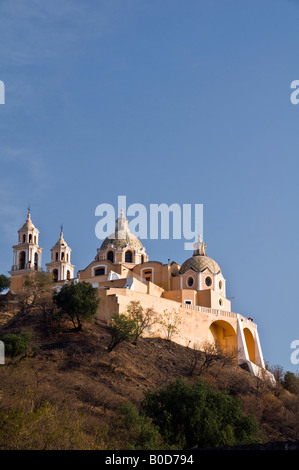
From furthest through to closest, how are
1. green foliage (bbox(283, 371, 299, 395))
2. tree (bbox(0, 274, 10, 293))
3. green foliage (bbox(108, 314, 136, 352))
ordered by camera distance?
tree (bbox(0, 274, 10, 293)), green foliage (bbox(283, 371, 299, 395)), green foliage (bbox(108, 314, 136, 352))

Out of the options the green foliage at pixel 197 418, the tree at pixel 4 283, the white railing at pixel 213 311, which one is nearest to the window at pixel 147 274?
the white railing at pixel 213 311

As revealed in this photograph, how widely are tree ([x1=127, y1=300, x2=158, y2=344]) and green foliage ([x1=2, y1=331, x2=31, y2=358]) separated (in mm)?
6668

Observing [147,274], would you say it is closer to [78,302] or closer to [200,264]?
[200,264]

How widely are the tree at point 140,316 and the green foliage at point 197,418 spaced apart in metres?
9.12

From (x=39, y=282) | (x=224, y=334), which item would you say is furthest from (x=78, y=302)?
(x=224, y=334)

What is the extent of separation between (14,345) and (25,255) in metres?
16.8

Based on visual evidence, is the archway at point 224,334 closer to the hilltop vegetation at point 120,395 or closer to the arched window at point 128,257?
the hilltop vegetation at point 120,395

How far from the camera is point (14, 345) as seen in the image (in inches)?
1250

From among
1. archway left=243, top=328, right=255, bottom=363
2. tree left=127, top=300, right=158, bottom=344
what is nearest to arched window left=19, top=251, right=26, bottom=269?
tree left=127, top=300, right=158, bottom=344

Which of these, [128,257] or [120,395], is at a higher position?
[128,257]

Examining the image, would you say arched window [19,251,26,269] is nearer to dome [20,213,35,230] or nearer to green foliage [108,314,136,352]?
dome [20,213,35,230]

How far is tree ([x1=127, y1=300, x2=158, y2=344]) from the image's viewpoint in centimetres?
3762

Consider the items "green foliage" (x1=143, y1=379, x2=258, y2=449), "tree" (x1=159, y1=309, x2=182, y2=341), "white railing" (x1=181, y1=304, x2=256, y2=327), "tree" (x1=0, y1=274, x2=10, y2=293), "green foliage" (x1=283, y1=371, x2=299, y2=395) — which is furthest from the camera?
"tree" (x1=0, y1=274, x2=10, y2=293)

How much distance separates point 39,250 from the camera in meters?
48.9
